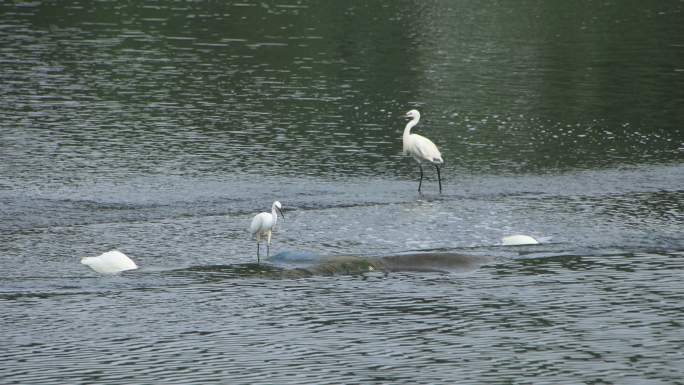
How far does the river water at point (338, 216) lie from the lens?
16.8 meters

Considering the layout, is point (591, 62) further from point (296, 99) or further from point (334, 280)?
point (334, 280)

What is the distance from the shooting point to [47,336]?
1702cm

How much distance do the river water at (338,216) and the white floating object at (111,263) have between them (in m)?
0.25

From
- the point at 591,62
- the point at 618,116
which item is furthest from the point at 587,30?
the point at 618,116

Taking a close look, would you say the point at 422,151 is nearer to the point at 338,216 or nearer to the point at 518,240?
the point at 338,216

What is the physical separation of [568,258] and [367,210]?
469 centimetres

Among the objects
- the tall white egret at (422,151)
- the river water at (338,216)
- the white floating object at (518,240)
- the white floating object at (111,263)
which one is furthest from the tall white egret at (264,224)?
the tall white egret at (422,151)

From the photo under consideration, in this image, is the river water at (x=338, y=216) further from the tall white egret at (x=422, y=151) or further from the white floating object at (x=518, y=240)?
the tall white egret at (x=422, y=151)

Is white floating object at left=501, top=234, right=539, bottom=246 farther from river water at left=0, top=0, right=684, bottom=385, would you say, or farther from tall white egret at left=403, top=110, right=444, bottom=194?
tall white egret at left=403, top=110, right=444, bottom=194

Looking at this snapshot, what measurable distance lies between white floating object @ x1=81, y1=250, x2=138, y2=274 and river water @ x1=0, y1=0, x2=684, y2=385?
0.25 m

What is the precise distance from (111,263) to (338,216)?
5.57 metres

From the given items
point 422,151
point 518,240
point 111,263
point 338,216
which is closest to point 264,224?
point 111,263

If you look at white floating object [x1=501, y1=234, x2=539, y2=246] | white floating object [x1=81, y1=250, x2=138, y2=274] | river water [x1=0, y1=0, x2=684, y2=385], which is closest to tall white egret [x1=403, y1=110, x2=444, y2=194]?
river water [x1=0, y1=0, x2=684, y2=385]

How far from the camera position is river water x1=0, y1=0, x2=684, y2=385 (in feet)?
55.0
